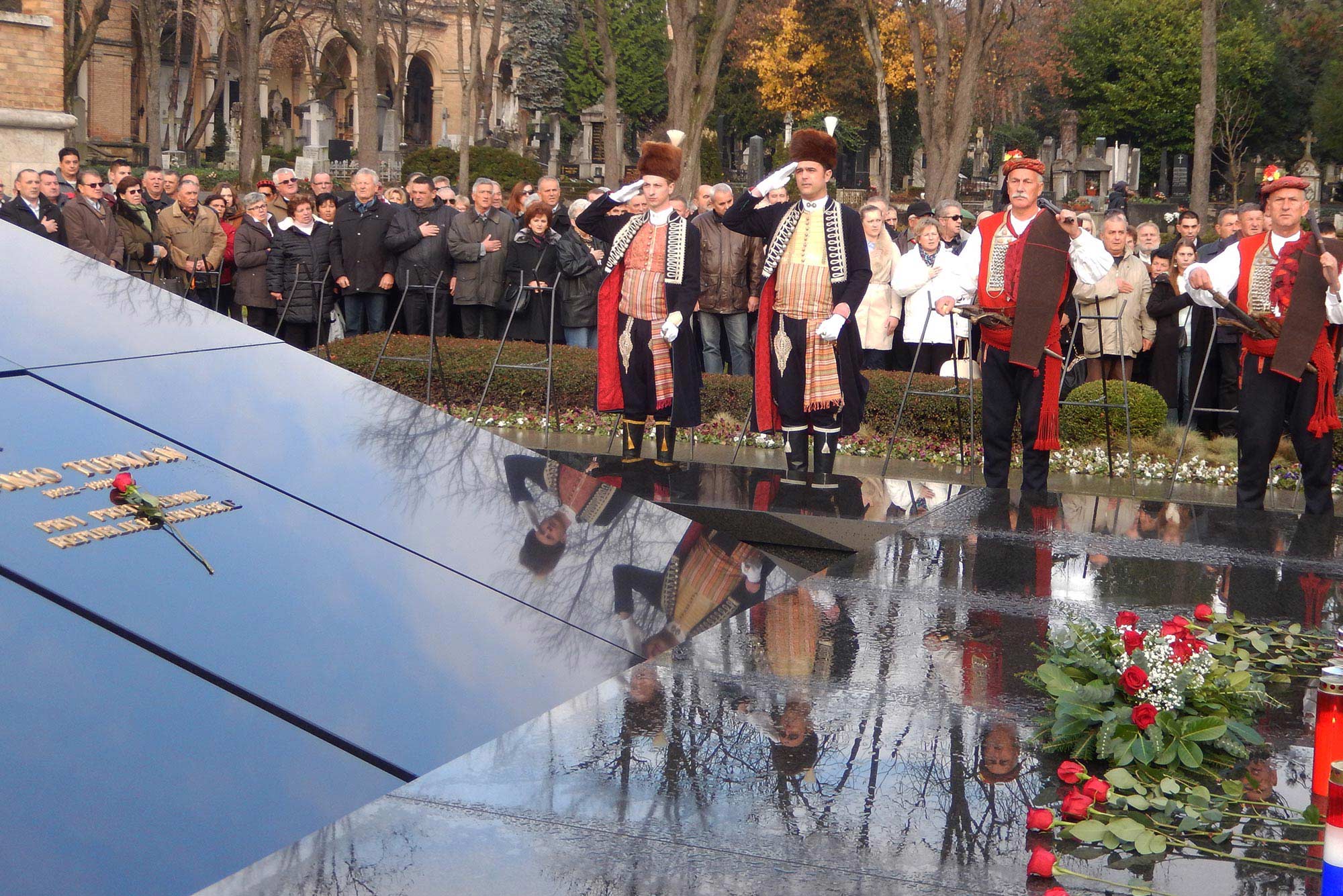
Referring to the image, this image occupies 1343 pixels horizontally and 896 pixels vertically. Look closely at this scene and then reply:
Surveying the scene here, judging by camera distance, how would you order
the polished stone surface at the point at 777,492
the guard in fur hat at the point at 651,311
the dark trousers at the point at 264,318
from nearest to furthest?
the polished stone surface at the point at 777,492, the guard in fur hat at the point at 651,311, the dark trousers at the point at 264,318

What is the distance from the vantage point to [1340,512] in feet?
28.5

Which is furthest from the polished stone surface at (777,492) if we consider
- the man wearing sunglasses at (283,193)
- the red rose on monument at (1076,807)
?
the man wearing sunglasses at (283,193)

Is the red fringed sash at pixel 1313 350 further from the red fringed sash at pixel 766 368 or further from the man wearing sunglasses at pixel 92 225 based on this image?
the man wearing sunglasses at pixel 92 225

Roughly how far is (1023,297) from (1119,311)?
3601mm

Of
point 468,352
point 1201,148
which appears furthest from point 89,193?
point 1201,148

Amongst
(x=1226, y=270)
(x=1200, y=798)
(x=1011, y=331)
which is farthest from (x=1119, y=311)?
(x=1200, y=798)

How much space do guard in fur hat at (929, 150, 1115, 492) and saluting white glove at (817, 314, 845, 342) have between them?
1.79ft

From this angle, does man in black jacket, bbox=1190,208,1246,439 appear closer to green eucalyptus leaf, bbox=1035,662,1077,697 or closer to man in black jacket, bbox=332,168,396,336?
man in black jacket, bbox=332,168,396,336

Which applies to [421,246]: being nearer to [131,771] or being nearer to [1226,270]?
[1226,270]

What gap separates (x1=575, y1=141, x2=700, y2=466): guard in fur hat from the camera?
7.33 m

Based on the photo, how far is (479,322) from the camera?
40.1 feet

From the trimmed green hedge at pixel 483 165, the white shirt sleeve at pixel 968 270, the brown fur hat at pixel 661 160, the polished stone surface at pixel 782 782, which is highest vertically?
the trimmed green hedge at pixel 483 165

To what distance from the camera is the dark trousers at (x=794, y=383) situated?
707 cm

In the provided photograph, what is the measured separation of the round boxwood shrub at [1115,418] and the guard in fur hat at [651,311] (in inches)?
145
